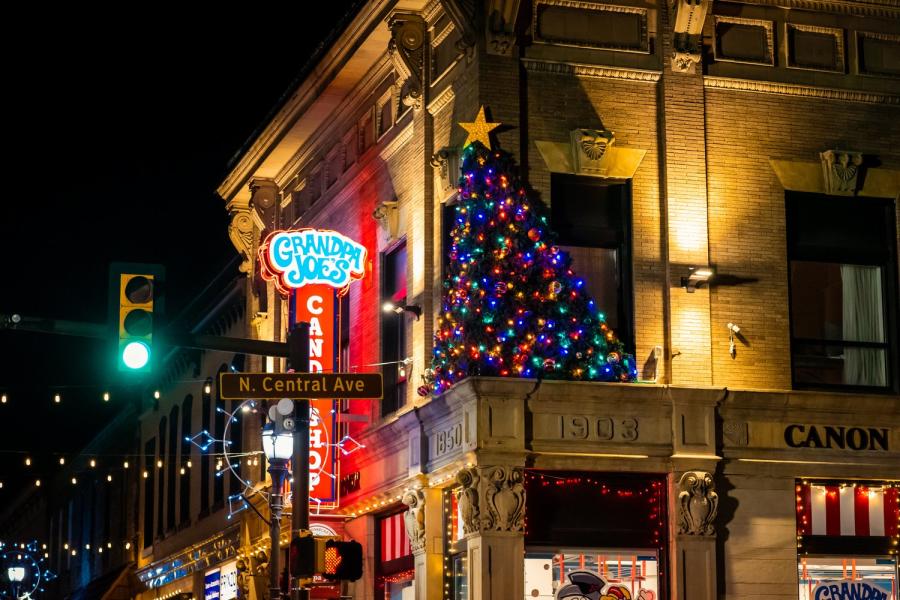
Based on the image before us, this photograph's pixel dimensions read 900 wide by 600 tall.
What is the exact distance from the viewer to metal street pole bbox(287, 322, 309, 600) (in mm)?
19467

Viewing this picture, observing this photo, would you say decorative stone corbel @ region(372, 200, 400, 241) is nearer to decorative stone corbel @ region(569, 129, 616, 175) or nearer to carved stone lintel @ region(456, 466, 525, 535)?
decorative stone corbel @ region(569, 129, 616, 175)

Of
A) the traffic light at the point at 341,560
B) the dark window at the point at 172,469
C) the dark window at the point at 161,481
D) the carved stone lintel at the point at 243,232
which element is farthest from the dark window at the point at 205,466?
the traffic light at the point at 341,560

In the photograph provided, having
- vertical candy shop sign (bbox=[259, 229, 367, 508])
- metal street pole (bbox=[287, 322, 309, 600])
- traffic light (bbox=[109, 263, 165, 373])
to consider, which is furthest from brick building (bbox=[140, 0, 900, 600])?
traffic light (bbox=[109, 263, 165, 373])

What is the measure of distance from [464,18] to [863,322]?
25.1 ft

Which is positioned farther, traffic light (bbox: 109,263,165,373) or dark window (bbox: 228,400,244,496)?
dark window (bbox: 228,400,244,496)

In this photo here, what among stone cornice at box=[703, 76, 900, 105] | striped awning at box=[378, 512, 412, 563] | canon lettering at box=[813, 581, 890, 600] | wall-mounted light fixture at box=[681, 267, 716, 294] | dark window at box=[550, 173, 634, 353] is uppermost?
stone cornice at box=[703, 76, 900, 105]

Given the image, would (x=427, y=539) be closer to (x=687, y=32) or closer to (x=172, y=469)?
(x=687, y=32)

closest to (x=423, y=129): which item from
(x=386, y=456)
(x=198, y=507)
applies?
(x=386, y=456)

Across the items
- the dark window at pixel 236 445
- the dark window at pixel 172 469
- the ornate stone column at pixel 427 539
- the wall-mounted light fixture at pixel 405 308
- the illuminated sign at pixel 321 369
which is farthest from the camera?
the dark window at pixel 172 469

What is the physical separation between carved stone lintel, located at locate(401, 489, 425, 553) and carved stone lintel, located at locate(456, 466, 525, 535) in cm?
255

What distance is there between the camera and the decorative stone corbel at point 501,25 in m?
23.0

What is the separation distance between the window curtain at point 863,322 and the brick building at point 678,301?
0.11 ft

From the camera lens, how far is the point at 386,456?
2653cm

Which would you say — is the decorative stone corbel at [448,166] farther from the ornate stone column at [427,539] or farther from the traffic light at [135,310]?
the traffic light at [135,310]
